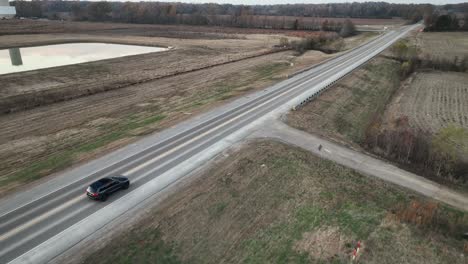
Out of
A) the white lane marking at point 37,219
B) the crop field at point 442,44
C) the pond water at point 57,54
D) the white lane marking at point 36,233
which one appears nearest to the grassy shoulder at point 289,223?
the white lane marking at point 36,233

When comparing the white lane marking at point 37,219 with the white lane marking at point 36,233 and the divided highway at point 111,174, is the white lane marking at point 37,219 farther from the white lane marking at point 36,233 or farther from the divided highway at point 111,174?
the white lane marking at point 36,233

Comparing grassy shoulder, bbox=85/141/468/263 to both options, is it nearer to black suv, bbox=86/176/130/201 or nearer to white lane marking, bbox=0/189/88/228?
black suv, bbox=86/176/130/201

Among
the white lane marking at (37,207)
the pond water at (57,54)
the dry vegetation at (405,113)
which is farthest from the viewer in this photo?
the pond water at (57,54)

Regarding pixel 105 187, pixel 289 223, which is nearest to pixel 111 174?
pixel 105 187

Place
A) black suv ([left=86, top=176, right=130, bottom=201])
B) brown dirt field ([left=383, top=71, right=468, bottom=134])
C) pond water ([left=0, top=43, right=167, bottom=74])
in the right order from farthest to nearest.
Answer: pond water ([left=0, top=43, right=167, bottom=74]), brown dirt field ([left=383, top=71, right=468, bottom=134]), black suv ([left=86, top=176, right=130, bottom=201])

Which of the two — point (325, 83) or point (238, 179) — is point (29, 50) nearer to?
point (325, 83)

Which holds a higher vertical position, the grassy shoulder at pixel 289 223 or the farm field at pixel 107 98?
the farm field at pixel 107 98

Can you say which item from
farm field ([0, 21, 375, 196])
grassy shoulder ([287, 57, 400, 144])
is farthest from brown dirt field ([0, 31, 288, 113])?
grassy shoulder ([287, 57, 400, 144])

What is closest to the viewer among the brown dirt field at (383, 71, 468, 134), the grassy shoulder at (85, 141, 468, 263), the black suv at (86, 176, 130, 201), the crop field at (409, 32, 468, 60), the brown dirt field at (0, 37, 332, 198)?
the grassy shoulder at (85, 141, 468, 263)
